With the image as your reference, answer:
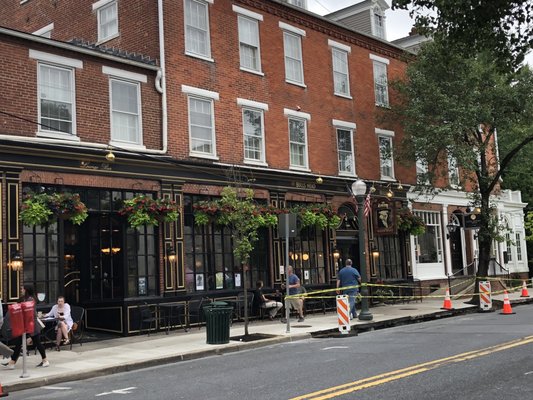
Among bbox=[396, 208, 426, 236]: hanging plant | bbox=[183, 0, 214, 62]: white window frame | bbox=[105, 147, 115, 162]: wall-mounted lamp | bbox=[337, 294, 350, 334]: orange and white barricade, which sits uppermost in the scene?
bbox=[183, 0, 214, 62]: white window frame

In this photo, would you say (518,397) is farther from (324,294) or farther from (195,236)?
(324,294)

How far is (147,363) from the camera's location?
1230 centimetres

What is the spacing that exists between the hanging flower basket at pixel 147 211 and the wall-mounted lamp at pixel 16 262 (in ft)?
10.1

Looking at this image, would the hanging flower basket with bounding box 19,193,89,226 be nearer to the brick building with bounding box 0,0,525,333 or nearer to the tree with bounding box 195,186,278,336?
the brick building with bounding box 0,0,525,333

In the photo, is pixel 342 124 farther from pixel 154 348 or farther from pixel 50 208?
pixel 154 348

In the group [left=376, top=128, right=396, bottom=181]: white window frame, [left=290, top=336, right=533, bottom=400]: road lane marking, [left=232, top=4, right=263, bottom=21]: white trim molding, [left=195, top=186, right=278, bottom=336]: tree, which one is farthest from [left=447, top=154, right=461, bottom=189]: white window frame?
→ [left=290, top=336, right=533, bottom=400]: road lane marking

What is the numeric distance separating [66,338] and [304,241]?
33.4 feet

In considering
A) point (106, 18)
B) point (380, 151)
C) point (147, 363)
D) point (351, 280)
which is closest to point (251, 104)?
point (106, 18)

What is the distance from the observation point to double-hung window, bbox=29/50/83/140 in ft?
52.0

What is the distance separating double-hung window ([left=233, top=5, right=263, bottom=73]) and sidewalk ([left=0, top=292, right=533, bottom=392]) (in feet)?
28.5

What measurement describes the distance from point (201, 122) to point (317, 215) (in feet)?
17.4

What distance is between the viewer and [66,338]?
14156mm

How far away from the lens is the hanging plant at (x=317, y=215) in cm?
2133

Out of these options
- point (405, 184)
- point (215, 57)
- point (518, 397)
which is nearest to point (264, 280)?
point (215, 57)
